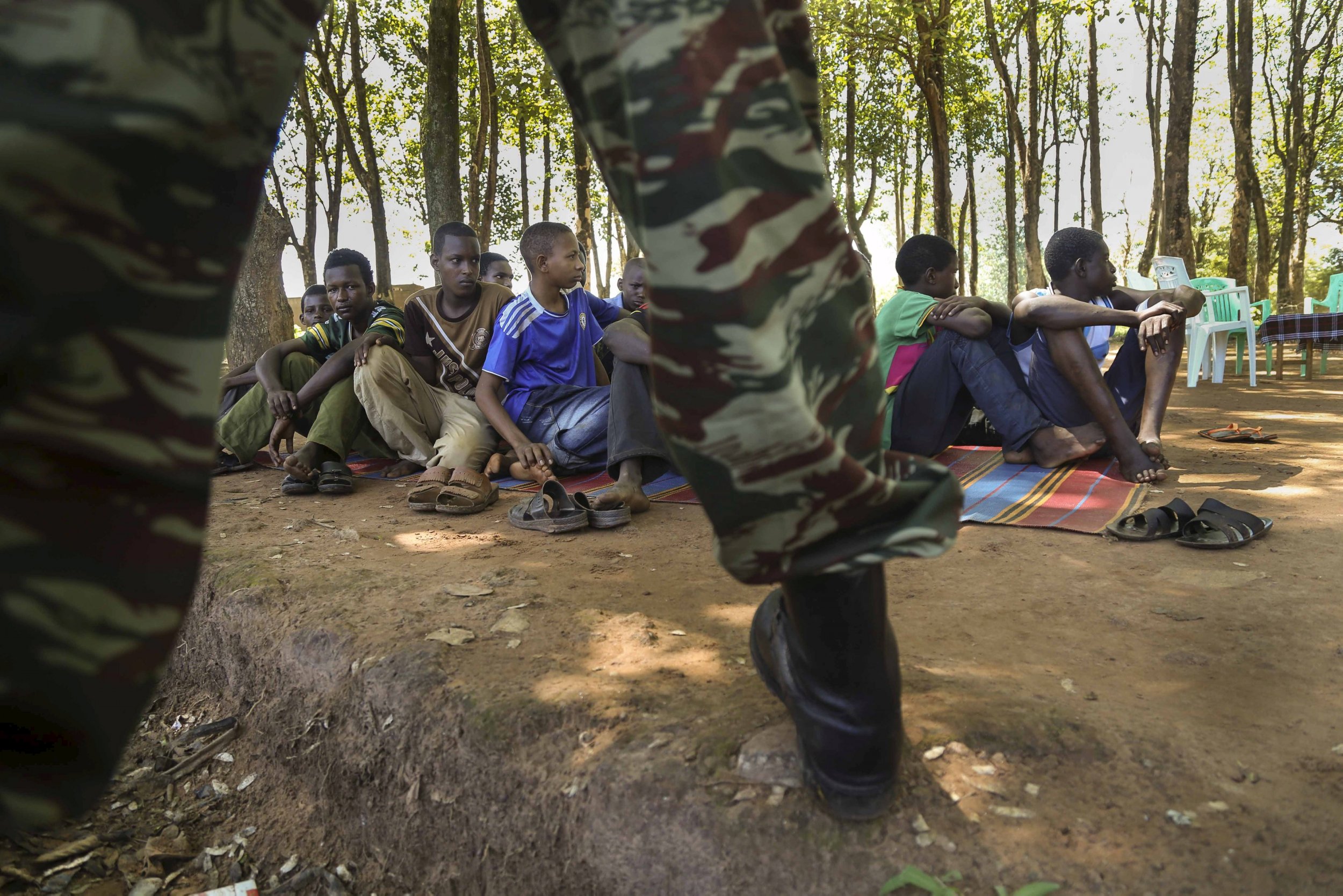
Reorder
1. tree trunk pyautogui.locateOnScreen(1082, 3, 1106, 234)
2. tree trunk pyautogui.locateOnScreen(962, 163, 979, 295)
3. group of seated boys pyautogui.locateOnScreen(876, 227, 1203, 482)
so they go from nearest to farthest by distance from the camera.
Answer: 1. group of seated boys pyautogui.locateOnScreen(876, 227, 1203, 482)
2. tree trunk pyautogui.locateOnScreen(1082, 3, 1106, 234)
3. tree trunk pyautogui.locateOnScreen(962, 163, 979, 295)

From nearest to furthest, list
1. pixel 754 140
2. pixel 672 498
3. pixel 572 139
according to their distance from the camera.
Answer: pixel 754 140 < pixel 672 498 < pixel 572 139

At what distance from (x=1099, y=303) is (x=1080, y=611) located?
252 centimetres

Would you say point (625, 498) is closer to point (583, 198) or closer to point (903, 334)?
point (903, 334)

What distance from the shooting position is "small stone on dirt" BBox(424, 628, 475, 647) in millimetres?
1933

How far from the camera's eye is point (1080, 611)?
80.8 inches

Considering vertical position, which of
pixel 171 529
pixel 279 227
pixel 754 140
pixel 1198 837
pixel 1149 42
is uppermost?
pixel 1149 42

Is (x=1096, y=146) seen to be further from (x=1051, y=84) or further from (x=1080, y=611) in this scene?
(x=1080, y=611)

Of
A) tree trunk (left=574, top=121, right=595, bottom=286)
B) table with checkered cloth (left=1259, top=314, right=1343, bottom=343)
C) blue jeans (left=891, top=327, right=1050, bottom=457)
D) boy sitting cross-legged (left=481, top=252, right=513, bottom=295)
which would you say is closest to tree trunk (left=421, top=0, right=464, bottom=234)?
boy sitting cross-legged (left=481, top=252, right=513, bottom=295)

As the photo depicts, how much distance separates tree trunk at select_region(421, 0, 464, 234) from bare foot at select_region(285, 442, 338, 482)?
3689mm

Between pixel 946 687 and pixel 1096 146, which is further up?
pixel 1096 146

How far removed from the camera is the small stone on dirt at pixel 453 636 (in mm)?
Result: 1933

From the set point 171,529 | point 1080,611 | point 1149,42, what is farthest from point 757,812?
point 1149,42

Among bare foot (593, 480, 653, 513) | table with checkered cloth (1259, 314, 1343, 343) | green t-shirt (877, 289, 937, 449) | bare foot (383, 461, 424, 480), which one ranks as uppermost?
table with checkered cloth (1259, 314, 1343, 343)

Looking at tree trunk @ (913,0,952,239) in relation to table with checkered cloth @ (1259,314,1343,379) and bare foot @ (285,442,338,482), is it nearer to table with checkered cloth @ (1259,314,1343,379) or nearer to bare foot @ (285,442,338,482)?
table with checkered cloth @ (1259,314,1343,379)
